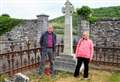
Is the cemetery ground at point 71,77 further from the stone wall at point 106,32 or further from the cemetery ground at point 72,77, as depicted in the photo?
the stone wall at point 106,32

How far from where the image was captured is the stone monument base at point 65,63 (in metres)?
12.3

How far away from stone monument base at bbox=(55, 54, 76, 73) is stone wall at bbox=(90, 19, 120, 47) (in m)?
6.37

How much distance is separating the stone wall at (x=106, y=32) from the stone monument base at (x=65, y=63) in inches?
251

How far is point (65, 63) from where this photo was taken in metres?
12.5

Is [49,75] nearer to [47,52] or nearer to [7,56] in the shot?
[47,52]

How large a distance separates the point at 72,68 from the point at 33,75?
149 cm

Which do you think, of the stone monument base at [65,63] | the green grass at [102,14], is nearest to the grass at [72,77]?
the stone monument base at [65,63]

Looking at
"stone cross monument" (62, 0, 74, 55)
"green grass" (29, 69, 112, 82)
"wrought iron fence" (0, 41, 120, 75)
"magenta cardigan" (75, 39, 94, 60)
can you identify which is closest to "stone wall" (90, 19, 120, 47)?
"wrought iron fence" (0, 41, 120, 75)

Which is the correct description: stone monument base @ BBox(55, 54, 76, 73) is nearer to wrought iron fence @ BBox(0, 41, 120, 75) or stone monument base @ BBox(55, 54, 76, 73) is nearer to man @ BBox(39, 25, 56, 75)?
man @ BBox(39, 25, 56, 75)

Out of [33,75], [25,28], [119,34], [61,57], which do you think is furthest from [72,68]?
[25,28]

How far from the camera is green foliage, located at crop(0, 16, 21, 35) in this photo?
2059 centimetres

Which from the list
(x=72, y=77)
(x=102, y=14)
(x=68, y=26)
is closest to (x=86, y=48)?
(x=72, y=77)

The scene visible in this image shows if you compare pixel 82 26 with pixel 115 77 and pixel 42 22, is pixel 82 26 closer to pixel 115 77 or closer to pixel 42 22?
pixel 42 22

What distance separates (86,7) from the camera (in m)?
19.1
